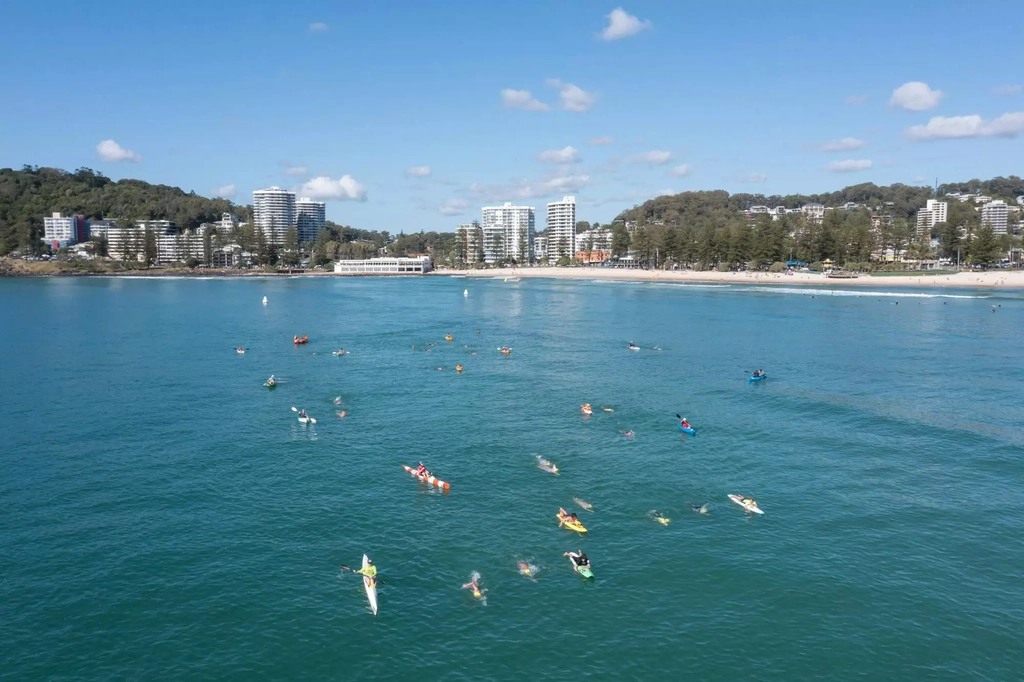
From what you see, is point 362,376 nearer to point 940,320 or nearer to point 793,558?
point 793,558

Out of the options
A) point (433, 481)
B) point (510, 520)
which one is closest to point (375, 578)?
point (510, 520)

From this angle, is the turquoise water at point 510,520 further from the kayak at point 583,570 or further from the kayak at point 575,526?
the kayak at point 575,526

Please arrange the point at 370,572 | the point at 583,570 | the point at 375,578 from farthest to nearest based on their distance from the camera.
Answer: the point at 583,570, the point at 375,578, the point at 370,572

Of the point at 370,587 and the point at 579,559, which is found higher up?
the point at 579,559

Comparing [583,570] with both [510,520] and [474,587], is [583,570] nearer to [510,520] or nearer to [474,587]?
[474,587]

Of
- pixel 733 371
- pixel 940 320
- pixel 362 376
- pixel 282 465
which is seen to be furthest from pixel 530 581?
pixel 940 320

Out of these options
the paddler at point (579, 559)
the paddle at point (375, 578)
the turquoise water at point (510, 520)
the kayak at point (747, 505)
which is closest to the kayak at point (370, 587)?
the paddle at point (375, 578)

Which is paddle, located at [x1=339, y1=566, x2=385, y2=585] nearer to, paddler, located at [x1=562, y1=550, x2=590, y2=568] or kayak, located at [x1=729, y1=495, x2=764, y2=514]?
paddler, located at [x1=562, y1=550, x2=590, y2=568]

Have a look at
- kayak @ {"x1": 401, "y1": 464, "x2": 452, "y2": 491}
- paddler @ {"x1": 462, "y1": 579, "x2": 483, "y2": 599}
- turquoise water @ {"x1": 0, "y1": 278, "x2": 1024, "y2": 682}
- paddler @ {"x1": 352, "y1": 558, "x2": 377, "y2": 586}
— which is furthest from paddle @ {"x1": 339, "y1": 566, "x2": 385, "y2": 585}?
kayak @ {"x1": 401, "y1": 464, "x2": 452, "y2": 491}

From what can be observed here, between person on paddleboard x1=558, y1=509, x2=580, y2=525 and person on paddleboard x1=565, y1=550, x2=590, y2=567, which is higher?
person on paddleboard x1=558, y1=509, x2=580, y2=525
